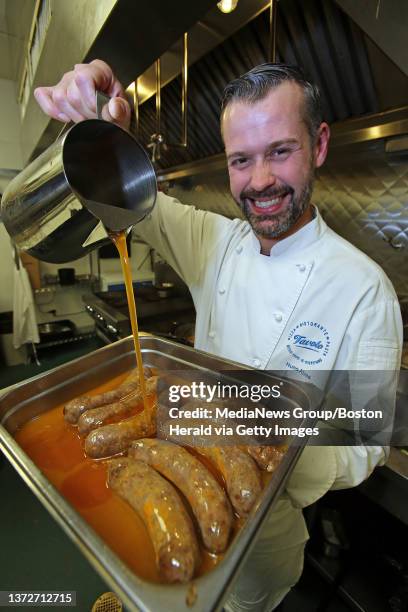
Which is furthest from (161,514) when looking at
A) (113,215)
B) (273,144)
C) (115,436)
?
(273,144)

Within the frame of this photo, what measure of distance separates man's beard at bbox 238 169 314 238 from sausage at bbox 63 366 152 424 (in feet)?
2.84

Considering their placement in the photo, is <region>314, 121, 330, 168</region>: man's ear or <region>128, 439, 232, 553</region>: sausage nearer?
<region>128, 439, 232, 553</region>: sausage

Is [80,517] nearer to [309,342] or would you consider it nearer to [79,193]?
[79,193]

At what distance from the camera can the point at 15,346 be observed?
15.6ft

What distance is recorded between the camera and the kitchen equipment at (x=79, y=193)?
2.73 feet

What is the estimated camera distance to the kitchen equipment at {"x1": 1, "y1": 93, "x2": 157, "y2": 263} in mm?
833

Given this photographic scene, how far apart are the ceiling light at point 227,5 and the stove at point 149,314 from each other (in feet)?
7.11

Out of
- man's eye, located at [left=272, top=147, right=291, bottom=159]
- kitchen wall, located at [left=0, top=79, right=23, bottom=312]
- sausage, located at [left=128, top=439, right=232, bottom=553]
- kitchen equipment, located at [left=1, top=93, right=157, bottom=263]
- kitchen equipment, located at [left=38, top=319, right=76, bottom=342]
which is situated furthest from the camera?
kitchen equipment, located at [left=38, top=319, right=76, bottom=342]

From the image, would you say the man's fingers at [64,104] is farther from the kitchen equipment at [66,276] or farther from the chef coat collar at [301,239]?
the kitchen equipment at [66,276]

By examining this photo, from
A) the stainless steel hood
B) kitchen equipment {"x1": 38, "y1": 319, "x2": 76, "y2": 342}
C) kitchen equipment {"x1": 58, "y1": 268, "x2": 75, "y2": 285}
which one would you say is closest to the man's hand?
the stainless steel hood

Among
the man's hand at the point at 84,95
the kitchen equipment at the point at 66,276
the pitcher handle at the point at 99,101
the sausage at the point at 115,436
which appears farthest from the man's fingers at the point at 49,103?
the kitchen equipment at the point at 66,276

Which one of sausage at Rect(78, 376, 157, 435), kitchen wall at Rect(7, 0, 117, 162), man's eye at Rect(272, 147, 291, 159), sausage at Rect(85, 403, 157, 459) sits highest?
kitchen wall at Rect(7, 0, 117, 162)

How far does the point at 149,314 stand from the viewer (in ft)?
10.4

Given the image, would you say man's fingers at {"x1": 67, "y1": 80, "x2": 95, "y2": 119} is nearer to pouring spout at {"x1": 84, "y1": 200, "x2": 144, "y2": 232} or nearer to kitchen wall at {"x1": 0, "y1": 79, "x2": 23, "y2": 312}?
pouring spout at {"x1": 84, "y1": 200, "x2": 144, "y2": 232}
